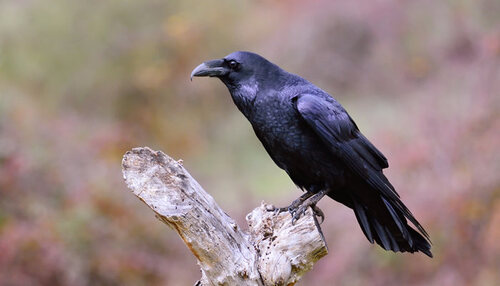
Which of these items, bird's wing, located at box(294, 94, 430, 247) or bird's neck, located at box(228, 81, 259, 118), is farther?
bird's neck, located at box(228, 81, 259, 118)

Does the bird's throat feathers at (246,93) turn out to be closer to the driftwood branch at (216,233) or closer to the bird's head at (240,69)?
the bird's head at (240,69)

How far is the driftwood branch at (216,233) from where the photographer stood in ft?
10.2

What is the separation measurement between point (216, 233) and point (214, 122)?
425 inches

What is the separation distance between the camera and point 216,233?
3.20 m

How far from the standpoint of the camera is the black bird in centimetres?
387

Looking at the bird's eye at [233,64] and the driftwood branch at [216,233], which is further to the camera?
the bird's eye at [233,64]

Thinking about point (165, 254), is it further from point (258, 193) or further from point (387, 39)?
point (387, 39)

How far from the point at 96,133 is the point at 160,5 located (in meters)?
3.29

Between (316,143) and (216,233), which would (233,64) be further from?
(216,233)

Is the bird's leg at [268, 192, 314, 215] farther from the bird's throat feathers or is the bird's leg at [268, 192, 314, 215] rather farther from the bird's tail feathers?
the bird's throat feathers

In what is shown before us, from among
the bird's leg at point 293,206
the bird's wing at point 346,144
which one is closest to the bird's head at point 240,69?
the bird's wing at point 346,144

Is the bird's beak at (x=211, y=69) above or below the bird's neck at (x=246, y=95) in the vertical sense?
above

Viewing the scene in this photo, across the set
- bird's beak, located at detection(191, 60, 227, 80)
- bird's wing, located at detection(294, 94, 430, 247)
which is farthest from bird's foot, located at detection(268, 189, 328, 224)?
bird's beak, located at detection(191, 60, 227, 80)

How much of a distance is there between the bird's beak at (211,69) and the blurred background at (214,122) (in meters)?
4.55
